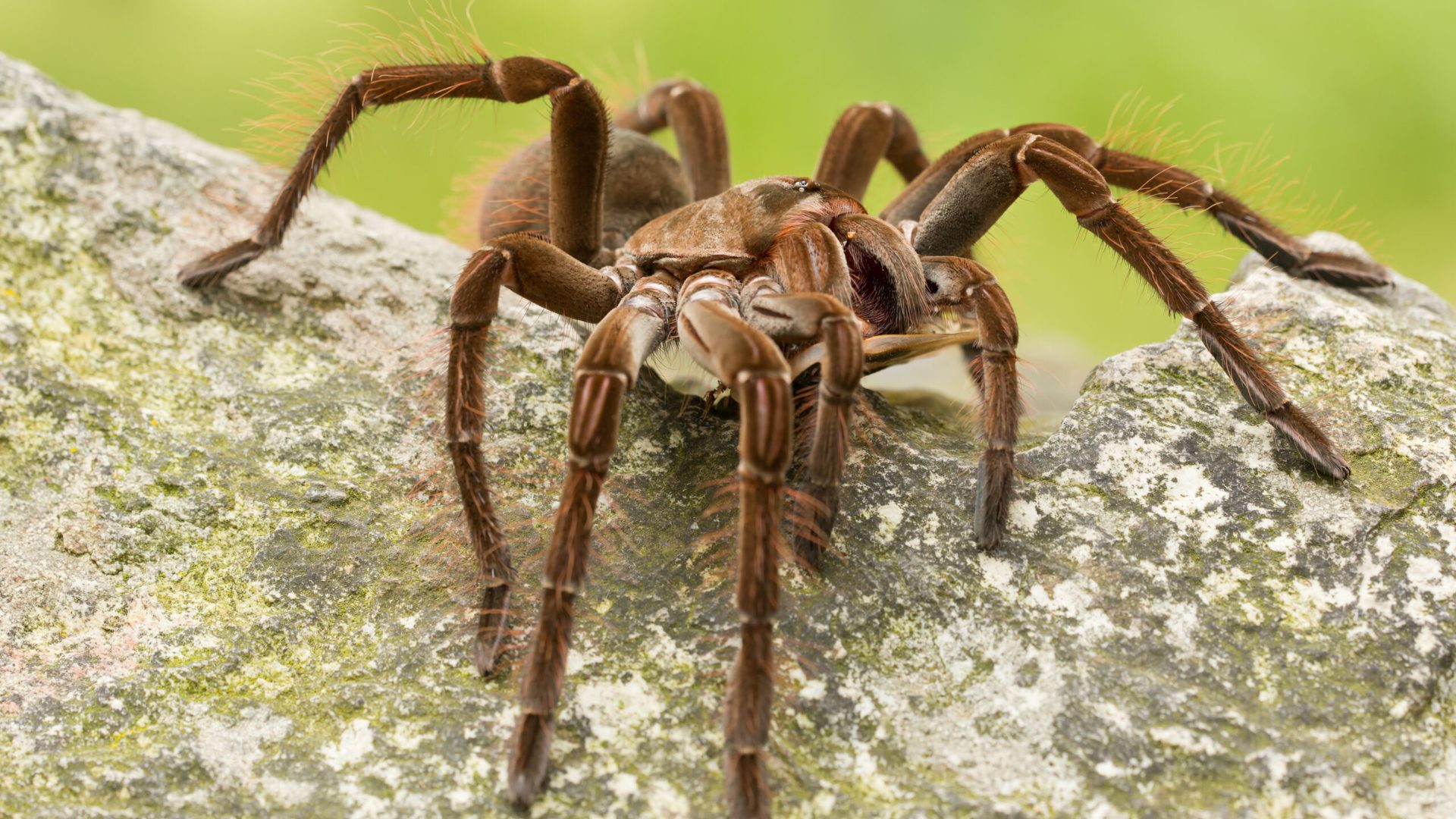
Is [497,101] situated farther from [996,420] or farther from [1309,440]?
[1309,440]

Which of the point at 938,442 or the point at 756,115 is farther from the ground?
the point at 756,115

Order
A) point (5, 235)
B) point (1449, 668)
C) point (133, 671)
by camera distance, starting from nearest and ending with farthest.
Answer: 1. point (1449, 668)
2. point (133, 671)
3. point (5, 235)

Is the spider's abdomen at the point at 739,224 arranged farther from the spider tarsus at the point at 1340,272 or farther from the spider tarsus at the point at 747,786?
the spider tarsus at the point at 1340,272

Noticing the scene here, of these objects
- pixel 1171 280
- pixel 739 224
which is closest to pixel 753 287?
pixel 739 224

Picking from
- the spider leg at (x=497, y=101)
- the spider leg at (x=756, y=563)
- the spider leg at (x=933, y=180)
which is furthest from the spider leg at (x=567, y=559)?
the spider leg at (x=933, y=180)

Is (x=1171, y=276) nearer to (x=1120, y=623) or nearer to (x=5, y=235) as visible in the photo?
(x=1120, y=623)

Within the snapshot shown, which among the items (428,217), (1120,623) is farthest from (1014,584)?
(428,217)
